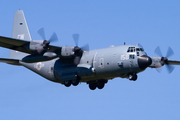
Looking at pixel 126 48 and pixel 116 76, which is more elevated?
pixel 126 48

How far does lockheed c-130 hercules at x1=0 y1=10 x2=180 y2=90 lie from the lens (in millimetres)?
25625

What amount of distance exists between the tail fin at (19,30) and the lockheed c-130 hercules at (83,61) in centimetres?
199

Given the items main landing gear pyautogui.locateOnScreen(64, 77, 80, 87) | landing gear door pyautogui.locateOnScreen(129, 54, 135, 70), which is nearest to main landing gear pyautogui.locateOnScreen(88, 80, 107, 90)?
main landing gear pyautogui.locateOnScreen(64, 77, 80, 87)

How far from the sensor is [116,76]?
88.0 ft

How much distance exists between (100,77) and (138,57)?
11.2ft

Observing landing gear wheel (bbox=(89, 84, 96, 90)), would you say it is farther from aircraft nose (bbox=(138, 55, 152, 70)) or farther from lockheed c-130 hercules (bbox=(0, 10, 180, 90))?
aircraft nose (bbox=(138, 55, 152, 70))

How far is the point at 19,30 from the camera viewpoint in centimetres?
3161

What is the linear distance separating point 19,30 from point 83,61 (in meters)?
7.74

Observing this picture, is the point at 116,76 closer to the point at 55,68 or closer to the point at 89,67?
the point at 89,67

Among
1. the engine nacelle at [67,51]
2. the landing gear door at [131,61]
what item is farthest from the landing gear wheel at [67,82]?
the landing gear door at [131,61]

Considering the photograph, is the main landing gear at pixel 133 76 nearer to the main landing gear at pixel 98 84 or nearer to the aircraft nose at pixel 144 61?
the aircraft nose at pixel 144 61

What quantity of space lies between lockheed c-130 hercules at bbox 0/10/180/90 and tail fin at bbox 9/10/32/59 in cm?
199

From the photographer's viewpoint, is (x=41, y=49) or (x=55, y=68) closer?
(x=41, y=49)

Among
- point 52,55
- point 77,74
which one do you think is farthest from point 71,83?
point 52,55
